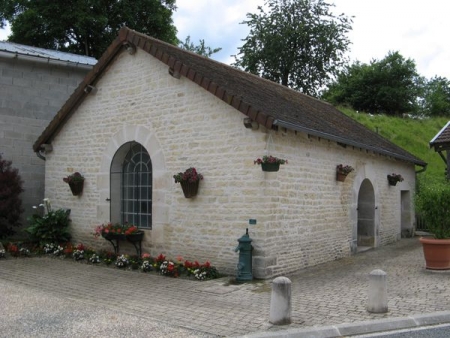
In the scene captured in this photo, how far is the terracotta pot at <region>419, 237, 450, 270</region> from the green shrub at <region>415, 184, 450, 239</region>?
0.23 meters

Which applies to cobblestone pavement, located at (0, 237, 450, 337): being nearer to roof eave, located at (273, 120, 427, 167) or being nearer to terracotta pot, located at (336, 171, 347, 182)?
terracotta pot, located at (336, 171, 347, 182)

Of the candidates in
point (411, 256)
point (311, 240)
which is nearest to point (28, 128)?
point (311, 240)

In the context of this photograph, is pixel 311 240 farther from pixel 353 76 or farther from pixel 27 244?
pixel 353 76

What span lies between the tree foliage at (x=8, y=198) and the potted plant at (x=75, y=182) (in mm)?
1756

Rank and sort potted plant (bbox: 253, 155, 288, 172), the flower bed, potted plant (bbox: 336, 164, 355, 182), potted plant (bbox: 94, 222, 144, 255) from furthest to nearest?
potted plant (bbox: 336, 164, 355, 182), potted plant (bbox: 94, 222, 144, 255), the flower bed, potted plant (bbox: 253, 155, 288, 172)

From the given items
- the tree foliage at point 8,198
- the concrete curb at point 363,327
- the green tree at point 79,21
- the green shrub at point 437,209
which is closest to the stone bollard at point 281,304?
the concrete curb at point 363,327

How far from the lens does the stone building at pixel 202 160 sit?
879 cm

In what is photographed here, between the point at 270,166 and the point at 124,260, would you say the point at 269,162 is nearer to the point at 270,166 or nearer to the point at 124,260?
the point at 270,166

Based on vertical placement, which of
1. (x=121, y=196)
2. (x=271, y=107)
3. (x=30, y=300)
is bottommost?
(x=30, y=300)

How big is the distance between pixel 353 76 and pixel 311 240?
26118 mm

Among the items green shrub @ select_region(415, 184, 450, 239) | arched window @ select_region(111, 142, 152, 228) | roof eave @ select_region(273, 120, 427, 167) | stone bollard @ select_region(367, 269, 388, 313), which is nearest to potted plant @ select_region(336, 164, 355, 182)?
roof eave @ select_region(273, 120, 427, 167)

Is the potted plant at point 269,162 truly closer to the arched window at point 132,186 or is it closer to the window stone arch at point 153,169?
the window stone arch at point 153,169

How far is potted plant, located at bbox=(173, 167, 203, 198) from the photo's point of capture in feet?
30.3

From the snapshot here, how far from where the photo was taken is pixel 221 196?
911 cm
